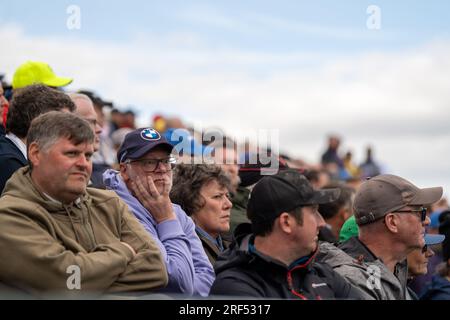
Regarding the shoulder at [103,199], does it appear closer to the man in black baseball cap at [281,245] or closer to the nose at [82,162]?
the nose at [82,162]

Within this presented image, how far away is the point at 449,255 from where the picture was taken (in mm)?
6875

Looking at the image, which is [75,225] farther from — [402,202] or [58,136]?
[402,202]

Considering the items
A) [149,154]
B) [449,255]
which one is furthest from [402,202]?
[149,154]

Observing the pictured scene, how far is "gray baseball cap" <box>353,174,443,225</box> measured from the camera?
5918 mm

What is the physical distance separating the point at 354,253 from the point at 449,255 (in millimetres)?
1315

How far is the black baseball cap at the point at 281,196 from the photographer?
4930mm

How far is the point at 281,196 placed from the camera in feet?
16.2

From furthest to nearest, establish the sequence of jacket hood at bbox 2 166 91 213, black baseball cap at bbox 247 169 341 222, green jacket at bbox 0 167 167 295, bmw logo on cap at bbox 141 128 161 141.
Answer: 1. bmw logo on cap at bbox 141 128 161 141
2. black baseball cap at bbox 247 169 341 222
3. jacket hood at bbox 2 166 91 213
4. green jacket at bbox 0 167 167 295

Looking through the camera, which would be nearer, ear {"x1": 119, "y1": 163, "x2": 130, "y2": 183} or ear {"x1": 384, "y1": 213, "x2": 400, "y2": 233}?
ear {"x1": 119, "y1": 163, "x2": 130, "y2": 183}

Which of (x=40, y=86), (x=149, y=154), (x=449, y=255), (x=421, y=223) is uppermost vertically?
(x=40, y=86)

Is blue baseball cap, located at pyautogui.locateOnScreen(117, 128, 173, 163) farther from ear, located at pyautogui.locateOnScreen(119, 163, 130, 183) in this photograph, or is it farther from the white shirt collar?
the white shirt collar

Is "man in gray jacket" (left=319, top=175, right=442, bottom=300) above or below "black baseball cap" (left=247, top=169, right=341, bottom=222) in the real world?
below

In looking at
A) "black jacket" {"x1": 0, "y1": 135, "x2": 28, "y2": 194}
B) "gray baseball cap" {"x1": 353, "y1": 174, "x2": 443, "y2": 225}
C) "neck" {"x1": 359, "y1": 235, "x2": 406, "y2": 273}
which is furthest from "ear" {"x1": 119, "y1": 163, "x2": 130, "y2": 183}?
"neck" {"x1": 359, "y1": 235, "x2": 406, "y2": 273}
